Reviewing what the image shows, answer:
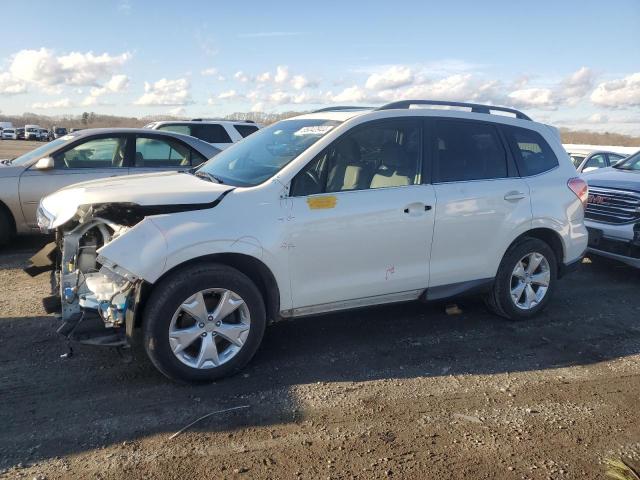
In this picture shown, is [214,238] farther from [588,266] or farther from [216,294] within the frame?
[588,266]

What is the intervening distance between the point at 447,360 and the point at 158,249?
2440 mm

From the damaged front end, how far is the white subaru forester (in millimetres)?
11

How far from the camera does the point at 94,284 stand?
3867 mm

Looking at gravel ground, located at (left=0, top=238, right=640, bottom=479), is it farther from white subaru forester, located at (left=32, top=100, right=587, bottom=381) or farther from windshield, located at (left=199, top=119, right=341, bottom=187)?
windshield, located at (left=199, top=119, right=341, bottom=187)

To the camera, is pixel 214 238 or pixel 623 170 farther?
pixel 623 170

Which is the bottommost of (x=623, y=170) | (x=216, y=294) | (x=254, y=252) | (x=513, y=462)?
(x=513, y=462)

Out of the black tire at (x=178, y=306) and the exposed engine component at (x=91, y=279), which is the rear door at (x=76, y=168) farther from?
the black tire at (x=178, y=306)

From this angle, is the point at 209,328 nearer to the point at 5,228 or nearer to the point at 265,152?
the point at 265,152

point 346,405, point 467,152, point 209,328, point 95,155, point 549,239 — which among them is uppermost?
point 467,152

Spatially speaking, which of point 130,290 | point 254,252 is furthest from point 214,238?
point 130,290

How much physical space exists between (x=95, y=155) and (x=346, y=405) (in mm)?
5737

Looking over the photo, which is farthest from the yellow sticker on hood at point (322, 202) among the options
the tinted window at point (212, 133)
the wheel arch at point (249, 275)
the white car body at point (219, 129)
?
the tinted window at point (212, 133)

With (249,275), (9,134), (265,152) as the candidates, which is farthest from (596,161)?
(9,134)

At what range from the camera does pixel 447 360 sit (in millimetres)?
4395
